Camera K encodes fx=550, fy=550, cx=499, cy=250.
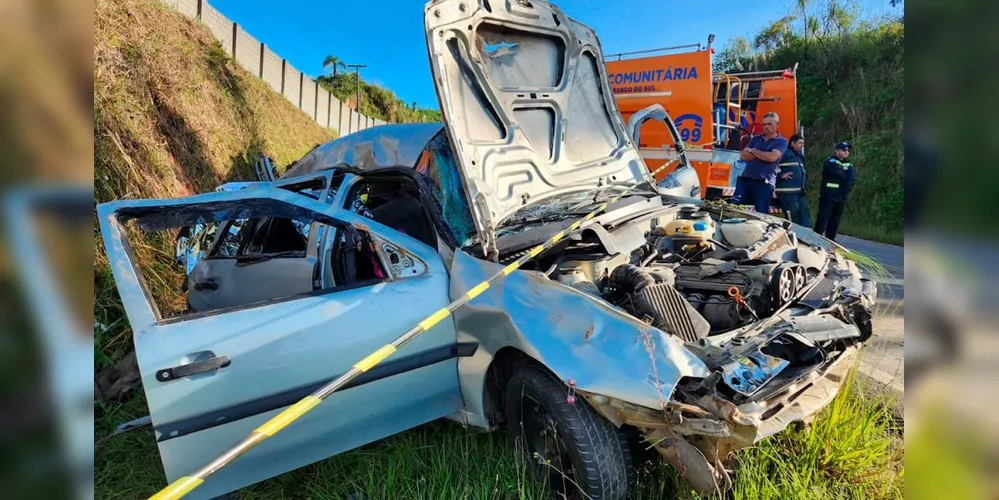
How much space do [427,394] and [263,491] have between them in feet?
3.03

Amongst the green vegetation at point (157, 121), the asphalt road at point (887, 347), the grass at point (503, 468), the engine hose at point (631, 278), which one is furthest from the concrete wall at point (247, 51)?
the asphalt road at point (887, 347)

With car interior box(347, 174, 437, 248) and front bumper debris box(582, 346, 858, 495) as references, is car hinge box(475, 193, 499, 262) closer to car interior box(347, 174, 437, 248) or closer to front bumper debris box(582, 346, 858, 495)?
car interior box(347, 174, 437, 248)

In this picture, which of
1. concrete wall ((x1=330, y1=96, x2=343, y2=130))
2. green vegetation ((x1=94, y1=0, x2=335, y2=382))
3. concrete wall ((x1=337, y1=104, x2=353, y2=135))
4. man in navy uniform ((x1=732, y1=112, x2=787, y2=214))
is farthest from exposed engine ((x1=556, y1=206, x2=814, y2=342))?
concrete wall ((x1=337, y1=104, x2=353, y2=135))

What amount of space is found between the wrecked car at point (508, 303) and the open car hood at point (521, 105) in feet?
0.05

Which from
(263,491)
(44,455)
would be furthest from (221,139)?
(44,455)

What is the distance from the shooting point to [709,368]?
6.38ft

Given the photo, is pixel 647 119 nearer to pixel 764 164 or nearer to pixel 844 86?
pixel 764 164

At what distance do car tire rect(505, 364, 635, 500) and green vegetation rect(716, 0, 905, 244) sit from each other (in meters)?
9.11

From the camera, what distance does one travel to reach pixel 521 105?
337cm

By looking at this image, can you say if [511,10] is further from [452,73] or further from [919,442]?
[919,442]

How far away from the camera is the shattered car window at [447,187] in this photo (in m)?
2.85

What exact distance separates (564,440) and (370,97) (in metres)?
30.2

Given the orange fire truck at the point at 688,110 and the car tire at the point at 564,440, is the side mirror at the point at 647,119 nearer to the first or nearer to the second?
the car tire at the point at 564,440

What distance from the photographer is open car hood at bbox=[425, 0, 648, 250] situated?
295 cm
